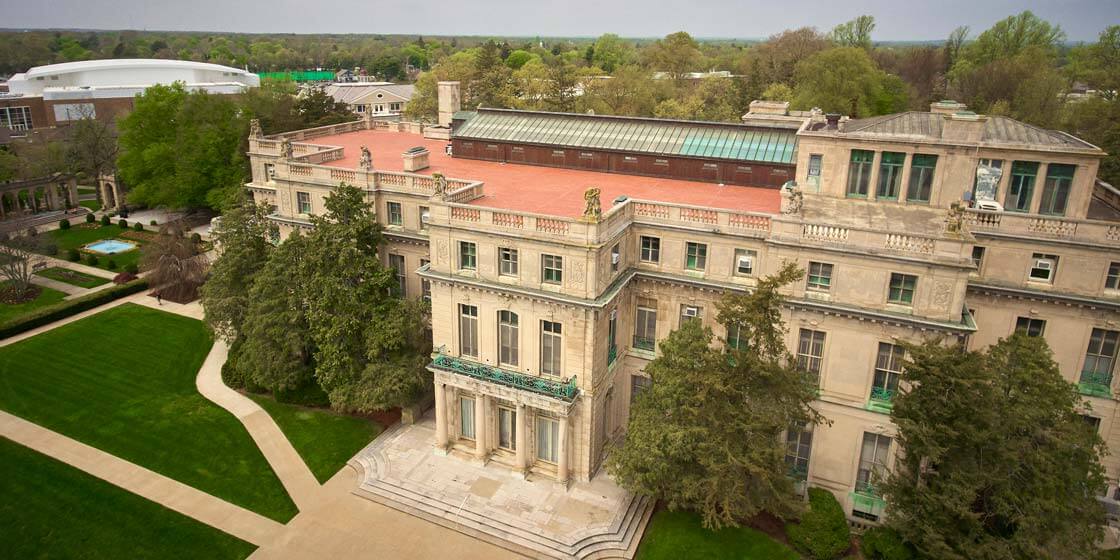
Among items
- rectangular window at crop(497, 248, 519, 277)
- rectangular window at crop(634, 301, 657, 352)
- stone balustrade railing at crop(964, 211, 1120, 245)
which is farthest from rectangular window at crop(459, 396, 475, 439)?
stone balustrade railing at crop(964, 211, 1120, 245)

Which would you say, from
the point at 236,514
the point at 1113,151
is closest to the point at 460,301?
the point at 236,514

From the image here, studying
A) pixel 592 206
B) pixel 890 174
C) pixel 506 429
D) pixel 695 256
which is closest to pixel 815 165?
pixel 890 174

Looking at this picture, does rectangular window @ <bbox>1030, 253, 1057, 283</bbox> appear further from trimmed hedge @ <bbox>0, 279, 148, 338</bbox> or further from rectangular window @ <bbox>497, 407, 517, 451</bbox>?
trimmed hedge @ <bbox>0, 279, 148, 338</bbox>

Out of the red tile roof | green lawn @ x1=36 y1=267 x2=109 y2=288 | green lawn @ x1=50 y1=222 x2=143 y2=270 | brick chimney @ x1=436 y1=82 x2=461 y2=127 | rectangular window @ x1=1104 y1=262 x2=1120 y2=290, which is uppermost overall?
brick chimney @ x1=436 y1=82 x2=461 y2=127

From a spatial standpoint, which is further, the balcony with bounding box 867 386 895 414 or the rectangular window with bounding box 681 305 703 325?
the rectangular window with bounding box 681 305 703 325

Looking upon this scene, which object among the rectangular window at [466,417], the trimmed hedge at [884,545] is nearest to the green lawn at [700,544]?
the trimmed hedge at [884,545]

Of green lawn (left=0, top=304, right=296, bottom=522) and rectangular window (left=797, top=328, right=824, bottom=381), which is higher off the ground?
rectangular window (left=797, top=328, right=824, bottom=381)

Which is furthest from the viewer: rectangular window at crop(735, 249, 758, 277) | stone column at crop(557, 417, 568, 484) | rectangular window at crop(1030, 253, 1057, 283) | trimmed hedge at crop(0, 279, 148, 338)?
trimmed hedge at crop(0, 279, 148, 338)
